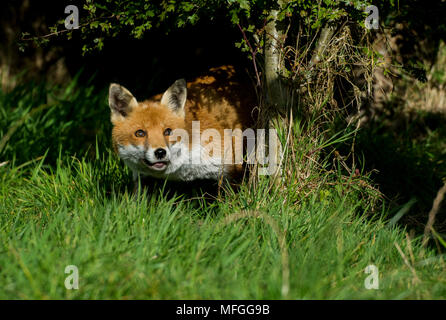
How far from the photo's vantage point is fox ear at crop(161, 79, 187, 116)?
4.67m

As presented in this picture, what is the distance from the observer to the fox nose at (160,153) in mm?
4281

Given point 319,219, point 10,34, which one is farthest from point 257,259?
point 10,34

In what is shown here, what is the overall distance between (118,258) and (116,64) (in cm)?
524

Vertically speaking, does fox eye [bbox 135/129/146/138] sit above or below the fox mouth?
above

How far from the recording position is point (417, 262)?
3482mm

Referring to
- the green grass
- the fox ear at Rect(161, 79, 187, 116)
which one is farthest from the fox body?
the green grass

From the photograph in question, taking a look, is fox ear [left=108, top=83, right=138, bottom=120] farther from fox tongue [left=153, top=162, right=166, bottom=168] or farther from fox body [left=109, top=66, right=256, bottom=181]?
fox tongue [left=153, top=162, right=166, bottom=168]

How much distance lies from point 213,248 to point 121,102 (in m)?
2.05

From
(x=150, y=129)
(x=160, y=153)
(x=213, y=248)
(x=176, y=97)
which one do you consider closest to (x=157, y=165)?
(x=160, y=153)

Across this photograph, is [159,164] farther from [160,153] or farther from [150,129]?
[150,129]

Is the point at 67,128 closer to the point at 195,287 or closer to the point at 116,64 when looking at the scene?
the point at 116,64

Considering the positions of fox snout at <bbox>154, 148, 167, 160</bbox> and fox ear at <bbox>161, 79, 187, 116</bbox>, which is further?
fox ear at <bbox>161, 79, 187, 116</bbox>

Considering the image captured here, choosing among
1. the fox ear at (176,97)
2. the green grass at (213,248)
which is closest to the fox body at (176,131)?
the fox ear at (176,97)

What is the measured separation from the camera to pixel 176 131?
15.1 ft
